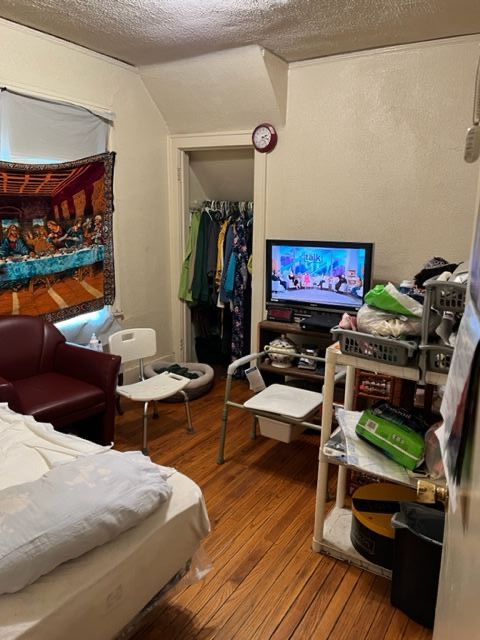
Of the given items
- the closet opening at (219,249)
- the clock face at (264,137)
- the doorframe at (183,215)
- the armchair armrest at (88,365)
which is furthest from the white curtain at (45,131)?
the armchair armrest at (88,365)

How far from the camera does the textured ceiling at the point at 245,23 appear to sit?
2438 mm

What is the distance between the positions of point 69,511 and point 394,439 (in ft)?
3.79

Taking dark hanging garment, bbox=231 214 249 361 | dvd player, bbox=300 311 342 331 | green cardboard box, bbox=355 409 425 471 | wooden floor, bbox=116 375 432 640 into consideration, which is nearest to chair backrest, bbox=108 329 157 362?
wooden floor, bbox=116 375 432 640

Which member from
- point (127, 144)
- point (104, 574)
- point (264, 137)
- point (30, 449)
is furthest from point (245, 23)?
point (104, 574)

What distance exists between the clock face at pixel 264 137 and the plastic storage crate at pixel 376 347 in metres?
2.20

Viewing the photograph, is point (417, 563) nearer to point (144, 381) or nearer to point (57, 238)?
point (144, 381)

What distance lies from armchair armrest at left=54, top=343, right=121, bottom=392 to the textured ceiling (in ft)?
6.32

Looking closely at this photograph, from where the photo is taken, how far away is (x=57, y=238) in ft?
10.4

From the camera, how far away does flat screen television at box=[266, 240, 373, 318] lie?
3166 millimetres

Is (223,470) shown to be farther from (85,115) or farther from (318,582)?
(85,115)

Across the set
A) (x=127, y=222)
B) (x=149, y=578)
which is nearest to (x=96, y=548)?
(x=149, y=578)

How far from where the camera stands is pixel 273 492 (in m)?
2.56

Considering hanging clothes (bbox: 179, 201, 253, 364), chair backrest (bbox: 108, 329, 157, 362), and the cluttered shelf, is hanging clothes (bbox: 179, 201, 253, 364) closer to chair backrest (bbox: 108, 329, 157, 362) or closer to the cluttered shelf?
chair backrest (bbox: 108, 329, 157, 362)

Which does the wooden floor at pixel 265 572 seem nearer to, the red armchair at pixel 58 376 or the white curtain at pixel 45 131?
the red armchair at pixel 58 376
